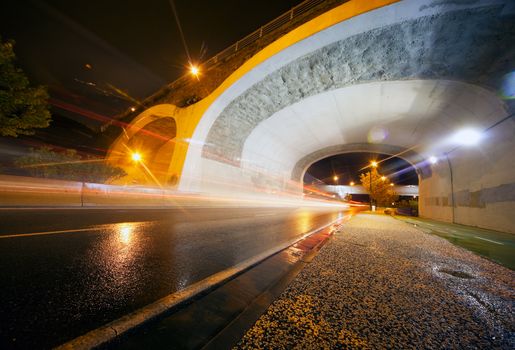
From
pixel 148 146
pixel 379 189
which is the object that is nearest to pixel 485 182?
pixel 379 189

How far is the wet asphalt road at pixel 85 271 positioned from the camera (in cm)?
126

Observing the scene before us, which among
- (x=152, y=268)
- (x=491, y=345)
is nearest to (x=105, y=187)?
(x=152, y=268)

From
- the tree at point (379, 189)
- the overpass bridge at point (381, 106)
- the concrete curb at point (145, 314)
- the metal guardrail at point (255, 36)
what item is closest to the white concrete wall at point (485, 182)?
the overpass bridge at point (381, 106)

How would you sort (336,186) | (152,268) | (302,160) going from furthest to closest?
(336,186) → (302,160) → (152,268)

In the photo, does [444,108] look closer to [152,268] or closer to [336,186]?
[152,268]

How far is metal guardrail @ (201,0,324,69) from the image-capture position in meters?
10.9

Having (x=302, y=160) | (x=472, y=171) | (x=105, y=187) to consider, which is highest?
(x=302, y=160)

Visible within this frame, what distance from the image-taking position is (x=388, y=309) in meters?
1.69

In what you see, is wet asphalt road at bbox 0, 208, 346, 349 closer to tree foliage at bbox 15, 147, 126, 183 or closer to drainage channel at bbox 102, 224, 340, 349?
drainage channel at bbox 102, 224, 340, 349

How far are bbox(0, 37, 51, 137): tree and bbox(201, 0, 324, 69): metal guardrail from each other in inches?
437

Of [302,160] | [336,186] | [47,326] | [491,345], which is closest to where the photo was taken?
[47,326]

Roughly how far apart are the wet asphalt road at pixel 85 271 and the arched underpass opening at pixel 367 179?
74.1 ft

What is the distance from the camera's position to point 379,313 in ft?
5.31

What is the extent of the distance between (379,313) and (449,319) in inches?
21.4
